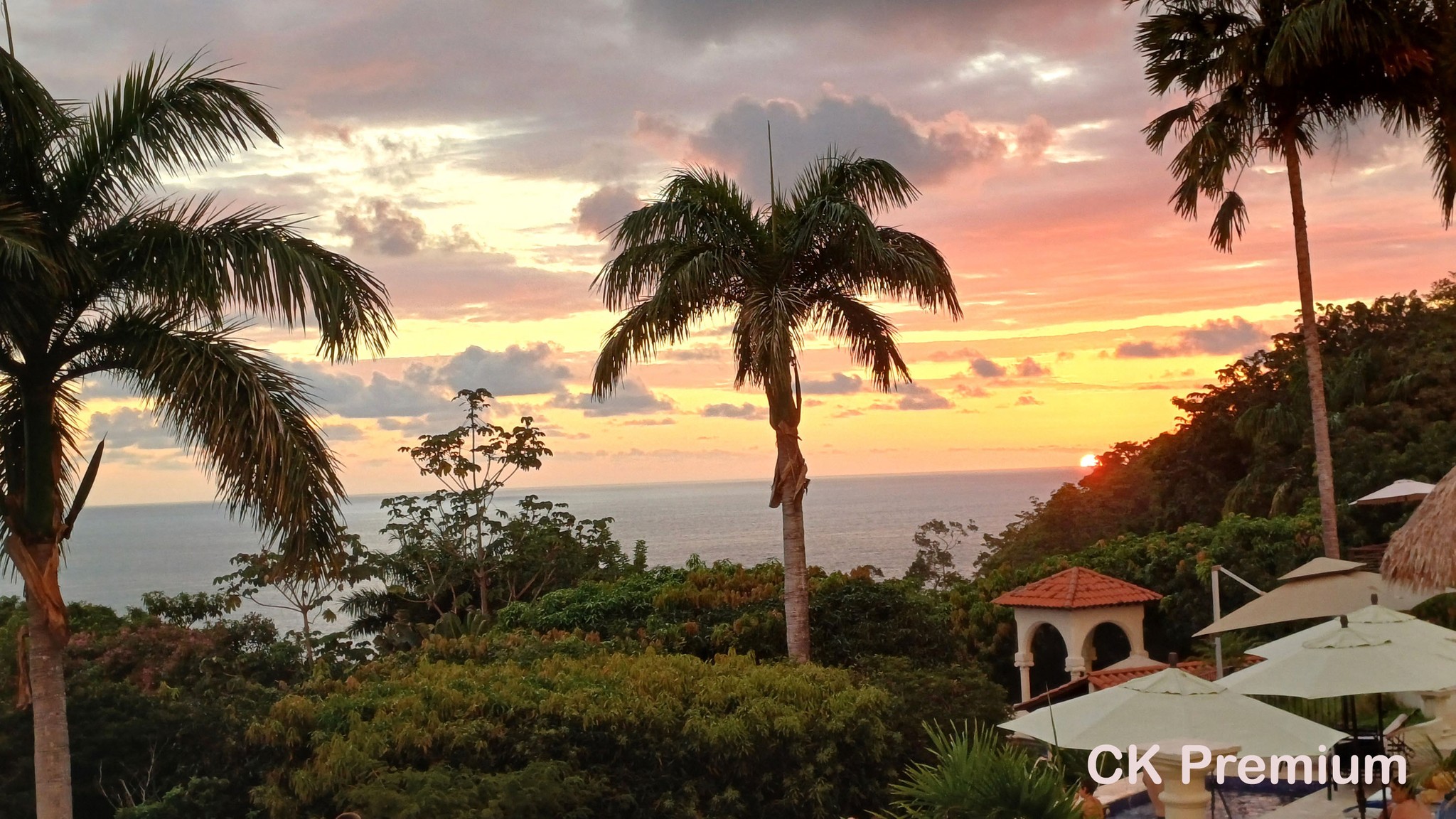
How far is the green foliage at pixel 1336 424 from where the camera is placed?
21375 mm

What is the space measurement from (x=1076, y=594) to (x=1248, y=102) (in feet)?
22.4

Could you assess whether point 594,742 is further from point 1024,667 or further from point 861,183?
point 1024,667

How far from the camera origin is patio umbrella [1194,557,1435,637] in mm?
11750

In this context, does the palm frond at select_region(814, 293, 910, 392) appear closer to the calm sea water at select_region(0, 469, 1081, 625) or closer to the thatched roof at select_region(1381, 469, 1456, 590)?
the thatched roof at select_region(1381, 469, 1456, 590)

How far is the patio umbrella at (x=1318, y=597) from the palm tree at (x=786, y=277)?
4.55 metres

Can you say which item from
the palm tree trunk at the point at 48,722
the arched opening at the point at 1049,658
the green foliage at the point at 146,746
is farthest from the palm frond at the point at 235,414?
the arched opening at the point at 1049,658

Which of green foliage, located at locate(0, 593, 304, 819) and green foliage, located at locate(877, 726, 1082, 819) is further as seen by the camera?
green foliage, located at locate(0, 593, 304, 819)

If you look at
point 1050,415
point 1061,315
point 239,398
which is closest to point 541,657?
point 239,398

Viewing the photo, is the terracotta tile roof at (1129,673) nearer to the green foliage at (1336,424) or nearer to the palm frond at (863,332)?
the palm frond at (863,332)

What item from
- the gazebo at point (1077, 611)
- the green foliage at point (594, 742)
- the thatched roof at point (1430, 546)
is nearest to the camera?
the green foliage at point (594, 742)

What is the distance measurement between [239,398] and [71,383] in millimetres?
1853

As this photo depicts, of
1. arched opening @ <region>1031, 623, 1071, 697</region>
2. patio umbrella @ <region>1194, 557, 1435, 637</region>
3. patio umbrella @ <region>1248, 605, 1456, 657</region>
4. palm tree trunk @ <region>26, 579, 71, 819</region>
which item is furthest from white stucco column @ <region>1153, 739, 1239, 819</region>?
arched opening @ <region>1031, 623, 1071, 697</region>

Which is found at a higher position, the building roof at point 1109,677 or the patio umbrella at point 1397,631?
the patio umbrella at point 1397,631

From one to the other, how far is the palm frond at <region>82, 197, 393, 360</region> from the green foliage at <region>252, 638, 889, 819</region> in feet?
10.4
